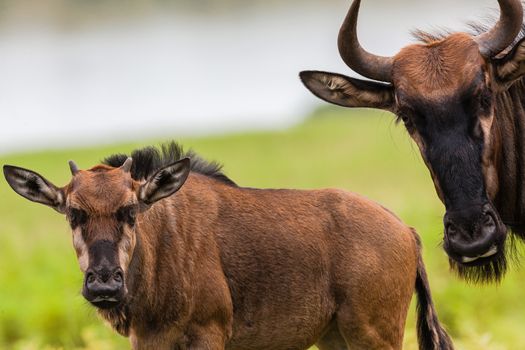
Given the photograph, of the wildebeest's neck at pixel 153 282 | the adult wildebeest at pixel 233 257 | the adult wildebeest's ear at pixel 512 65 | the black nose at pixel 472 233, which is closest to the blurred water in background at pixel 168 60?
the adult wildebeest at pixel 233 257

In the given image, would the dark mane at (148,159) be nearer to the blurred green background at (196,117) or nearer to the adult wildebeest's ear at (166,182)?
the adult wildebeest's ear at (166,182)

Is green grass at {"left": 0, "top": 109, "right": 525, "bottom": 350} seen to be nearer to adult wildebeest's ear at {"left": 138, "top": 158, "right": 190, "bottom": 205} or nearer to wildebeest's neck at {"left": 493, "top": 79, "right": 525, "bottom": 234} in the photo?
adult wildebeest's ear at {"left": 138, "top": 158, "right": 190, "bottom": 205}

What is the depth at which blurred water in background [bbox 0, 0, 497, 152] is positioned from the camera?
136 feet

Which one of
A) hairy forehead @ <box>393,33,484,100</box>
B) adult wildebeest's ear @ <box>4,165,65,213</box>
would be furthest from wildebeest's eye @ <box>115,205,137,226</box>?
hairy forehead @ <box>393,33,484,100</box>

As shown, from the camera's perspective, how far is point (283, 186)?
23250 mm

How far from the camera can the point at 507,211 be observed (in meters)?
8.46

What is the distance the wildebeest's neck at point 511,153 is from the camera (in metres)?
8.30

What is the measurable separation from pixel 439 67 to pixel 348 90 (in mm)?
871

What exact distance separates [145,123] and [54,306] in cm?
2798

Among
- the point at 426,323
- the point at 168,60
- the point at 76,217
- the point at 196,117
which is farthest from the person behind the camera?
the point at 168,60

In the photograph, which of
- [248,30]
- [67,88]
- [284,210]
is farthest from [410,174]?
[248,30]

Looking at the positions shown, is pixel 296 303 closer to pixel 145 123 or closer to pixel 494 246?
pixel 494 246

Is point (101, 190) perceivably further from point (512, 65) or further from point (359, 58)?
point (512, 65)

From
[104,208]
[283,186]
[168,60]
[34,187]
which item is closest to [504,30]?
[104,208]
